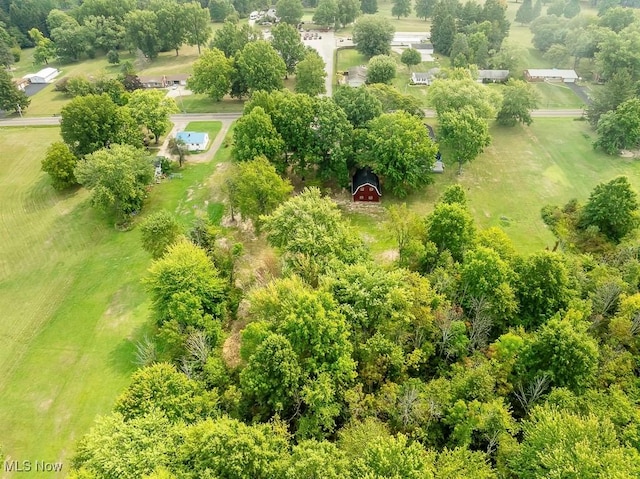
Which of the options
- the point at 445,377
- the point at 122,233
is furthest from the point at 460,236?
the point at 122,233

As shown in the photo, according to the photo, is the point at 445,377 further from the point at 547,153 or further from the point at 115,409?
the point at 547,153

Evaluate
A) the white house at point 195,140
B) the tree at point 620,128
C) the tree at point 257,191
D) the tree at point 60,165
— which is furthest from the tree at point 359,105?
the tree at point 60,165

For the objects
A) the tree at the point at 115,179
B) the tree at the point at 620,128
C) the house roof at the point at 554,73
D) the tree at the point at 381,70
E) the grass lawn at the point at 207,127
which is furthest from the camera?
the house roof at the point at 554,73

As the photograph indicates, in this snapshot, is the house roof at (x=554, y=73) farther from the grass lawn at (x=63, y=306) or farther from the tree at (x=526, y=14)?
the grass lawn at (x=63, y=306)

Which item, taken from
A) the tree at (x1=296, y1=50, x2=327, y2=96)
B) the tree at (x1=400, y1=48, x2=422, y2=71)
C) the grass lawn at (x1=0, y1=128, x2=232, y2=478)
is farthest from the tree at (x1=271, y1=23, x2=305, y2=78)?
the grass lawn at (x1=0, y1=128, x2=232, y2=478)

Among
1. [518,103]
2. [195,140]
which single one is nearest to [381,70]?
[518,103]

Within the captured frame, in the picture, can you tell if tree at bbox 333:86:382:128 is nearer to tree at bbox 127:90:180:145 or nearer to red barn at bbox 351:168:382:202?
red barn at bbox 351:168:382:202
